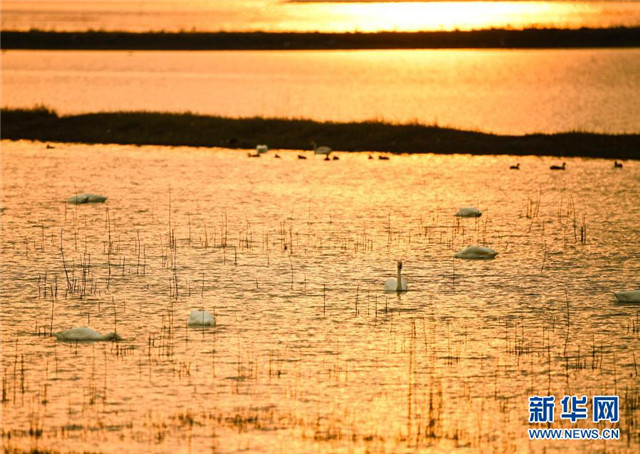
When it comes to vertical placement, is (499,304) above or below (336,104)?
below

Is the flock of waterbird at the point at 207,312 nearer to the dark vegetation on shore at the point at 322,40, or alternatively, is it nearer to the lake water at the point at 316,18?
the dark vegetation on shore at the point at 322,40

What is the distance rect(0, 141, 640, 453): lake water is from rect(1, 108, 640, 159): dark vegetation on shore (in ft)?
11.0

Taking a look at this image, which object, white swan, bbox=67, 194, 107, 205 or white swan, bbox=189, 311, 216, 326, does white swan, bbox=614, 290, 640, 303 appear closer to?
white swan, bbox=189, 311, 216, 326

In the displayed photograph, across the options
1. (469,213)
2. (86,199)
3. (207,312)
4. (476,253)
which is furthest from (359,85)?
(207,312)

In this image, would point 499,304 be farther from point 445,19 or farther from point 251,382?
point 445,19

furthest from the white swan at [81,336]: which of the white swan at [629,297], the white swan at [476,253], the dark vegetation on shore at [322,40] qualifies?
the dark vegetation on shore at [322,40]

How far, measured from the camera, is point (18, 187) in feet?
66.5

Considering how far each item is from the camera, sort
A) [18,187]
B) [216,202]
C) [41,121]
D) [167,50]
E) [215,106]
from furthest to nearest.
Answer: [167,50], [215,106], [41,121], [18,187], [216,202]

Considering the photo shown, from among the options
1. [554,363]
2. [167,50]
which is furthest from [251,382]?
[167,50]

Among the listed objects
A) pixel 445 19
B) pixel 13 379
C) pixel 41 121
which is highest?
pixel 445 19

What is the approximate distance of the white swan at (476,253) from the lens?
1505 centimetres

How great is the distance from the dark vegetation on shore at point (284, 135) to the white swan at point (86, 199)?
7.20 meters

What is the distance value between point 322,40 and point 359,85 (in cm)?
1887

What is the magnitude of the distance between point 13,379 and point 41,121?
61.9 feet
